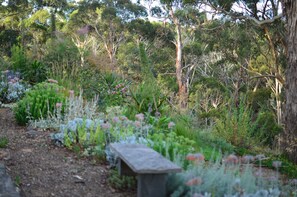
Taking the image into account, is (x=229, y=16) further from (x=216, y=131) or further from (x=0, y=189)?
(x=0, y=189)

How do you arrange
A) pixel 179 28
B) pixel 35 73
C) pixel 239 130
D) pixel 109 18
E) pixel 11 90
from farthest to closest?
pixel 109 18 → pixel 179 28 → pixel 35 73 → pixel 11 90 → pixel 239 130

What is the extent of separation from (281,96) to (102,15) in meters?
12.4

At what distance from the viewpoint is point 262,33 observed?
48.2ft

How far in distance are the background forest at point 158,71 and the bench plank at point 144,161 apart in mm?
380

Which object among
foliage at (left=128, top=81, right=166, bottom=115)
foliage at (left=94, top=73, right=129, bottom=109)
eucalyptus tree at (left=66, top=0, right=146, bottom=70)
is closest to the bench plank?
foliage at (left=128, top=81, right=166, bottom=115)

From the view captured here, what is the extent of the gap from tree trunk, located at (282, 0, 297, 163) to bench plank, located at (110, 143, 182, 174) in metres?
3.53

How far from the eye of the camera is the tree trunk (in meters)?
6.01

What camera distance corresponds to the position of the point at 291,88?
20.3ft

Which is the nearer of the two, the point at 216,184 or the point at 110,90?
the point at 216,184

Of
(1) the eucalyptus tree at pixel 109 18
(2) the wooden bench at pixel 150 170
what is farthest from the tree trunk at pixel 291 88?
(1) the eucalyptus tree at pixel 109 18

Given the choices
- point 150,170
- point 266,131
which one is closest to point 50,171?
point 150,170

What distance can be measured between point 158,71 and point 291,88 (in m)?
17.5

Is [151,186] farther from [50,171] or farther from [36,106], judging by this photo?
[36,106]

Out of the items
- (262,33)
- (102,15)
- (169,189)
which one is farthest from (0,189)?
(102,15)
